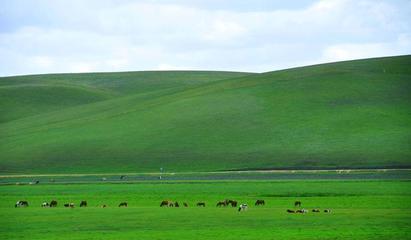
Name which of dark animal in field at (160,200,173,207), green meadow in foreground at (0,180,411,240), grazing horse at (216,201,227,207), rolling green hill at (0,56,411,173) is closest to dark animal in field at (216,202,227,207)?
grazing horse at (216,201,227,207)

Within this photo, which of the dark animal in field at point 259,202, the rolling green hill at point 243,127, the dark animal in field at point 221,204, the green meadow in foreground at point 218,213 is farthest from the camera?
the rolling green hill at point 243,127

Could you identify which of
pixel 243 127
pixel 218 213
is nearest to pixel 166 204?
pixel 218 213

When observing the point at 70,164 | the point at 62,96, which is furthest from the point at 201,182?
the point at 62,96

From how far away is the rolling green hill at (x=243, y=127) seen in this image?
303 ft

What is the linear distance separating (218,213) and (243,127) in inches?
2353

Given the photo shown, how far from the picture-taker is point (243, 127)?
105 metres

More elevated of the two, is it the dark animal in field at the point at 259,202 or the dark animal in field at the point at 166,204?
the dark animal in field at the point at 259,202

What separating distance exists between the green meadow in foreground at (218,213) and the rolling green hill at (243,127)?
882 inches

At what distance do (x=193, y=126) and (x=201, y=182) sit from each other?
113 feet

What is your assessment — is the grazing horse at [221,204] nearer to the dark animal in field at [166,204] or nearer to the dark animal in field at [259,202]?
the dark animal in field at [259,202]

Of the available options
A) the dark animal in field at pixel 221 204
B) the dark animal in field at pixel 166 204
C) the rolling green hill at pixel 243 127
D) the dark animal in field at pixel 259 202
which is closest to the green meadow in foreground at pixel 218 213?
the dark animal in field at pixel 259 202

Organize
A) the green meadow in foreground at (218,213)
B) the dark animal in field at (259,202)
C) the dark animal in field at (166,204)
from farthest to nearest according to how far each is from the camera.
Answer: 1. the dark animal in field at (259,202)
2. the dark animal in field at (166,204)
3. the green meadow in foreground at (218,213)

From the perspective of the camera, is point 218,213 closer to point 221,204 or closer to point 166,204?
point 221,204

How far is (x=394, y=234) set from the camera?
3434 centimetres
